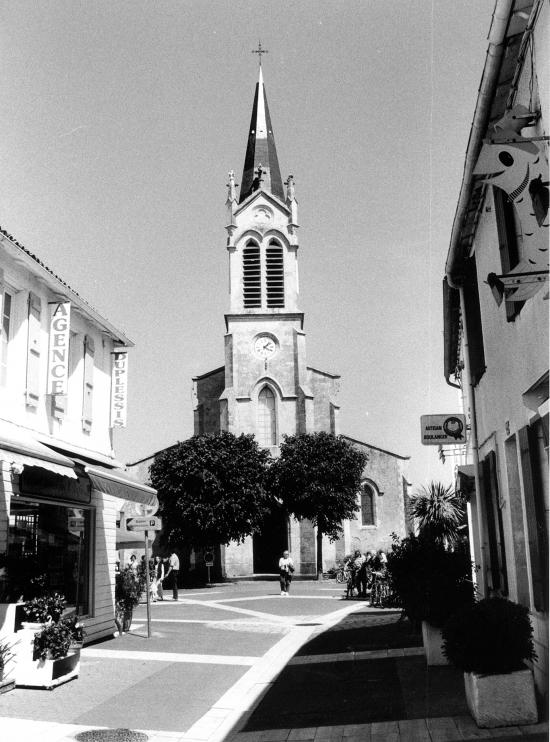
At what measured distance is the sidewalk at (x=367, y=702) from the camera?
6891mm

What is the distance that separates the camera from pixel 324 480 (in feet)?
135

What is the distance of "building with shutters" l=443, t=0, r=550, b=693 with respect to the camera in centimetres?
553

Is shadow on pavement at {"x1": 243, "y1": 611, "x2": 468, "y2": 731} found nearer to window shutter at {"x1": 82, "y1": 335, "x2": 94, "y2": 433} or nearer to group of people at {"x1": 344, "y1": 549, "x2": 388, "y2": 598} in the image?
window shutter at {"x1": 82, "y1": 335, "x2": 94, "y2": 433}

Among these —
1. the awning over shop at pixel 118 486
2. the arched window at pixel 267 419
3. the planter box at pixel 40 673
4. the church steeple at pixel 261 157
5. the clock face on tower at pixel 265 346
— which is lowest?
the planter box at pixel 40 673

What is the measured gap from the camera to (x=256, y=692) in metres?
9.41

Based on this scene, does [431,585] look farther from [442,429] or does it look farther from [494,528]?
[442,429]

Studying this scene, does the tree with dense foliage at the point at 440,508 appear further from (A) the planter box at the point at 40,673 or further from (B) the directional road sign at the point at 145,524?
(A) the planter box at the point at 40,673

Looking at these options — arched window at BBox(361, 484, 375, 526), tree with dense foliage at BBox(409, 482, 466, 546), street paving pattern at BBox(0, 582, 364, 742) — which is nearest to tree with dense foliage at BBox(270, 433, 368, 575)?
arched window at BBox(361, 484, 375, 526)

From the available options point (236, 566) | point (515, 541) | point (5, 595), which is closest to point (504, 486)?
point (515, 541)

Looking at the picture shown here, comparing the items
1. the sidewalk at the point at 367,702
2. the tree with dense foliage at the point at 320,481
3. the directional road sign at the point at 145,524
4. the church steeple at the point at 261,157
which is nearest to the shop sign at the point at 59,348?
the directional road sign at the point at 145,524

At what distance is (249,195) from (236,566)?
28.0 meters

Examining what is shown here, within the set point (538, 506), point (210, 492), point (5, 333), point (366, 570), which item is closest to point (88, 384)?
point (5, 333)

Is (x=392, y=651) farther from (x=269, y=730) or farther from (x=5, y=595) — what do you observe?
(x=5, y=595)

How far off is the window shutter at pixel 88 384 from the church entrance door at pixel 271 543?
3072cm
